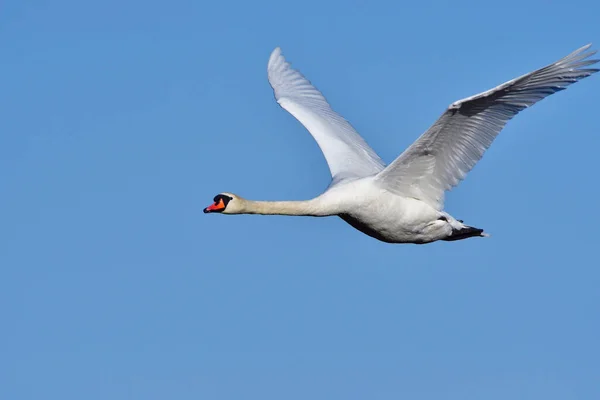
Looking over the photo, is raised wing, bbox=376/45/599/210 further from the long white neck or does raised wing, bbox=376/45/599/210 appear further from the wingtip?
the wingtip

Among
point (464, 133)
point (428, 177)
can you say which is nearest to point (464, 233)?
point (428, 177)

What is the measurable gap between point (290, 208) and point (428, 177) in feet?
7.41

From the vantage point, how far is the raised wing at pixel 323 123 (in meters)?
18.4

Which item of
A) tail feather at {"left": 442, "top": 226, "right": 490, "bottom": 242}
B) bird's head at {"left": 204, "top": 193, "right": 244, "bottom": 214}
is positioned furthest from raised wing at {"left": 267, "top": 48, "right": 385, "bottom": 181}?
bird's head at {"left": 204, "top": 193, "right": 244, "bottom": 214}

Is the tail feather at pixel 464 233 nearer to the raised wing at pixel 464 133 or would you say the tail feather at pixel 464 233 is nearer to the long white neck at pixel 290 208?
the raised wing at pixel 464 133

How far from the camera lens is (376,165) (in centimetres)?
1898

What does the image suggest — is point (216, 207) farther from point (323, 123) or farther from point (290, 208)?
point (323, 123)

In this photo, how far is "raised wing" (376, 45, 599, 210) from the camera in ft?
48.2

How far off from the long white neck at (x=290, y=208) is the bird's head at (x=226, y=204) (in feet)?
0.56

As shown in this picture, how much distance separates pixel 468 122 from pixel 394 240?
229 cm

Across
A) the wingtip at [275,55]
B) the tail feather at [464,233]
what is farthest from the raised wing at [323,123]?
the tail feather at [464,233]

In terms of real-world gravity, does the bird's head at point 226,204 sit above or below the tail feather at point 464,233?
below

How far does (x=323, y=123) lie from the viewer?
1978 centimetres

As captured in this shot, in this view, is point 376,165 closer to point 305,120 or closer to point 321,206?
point 305,120
